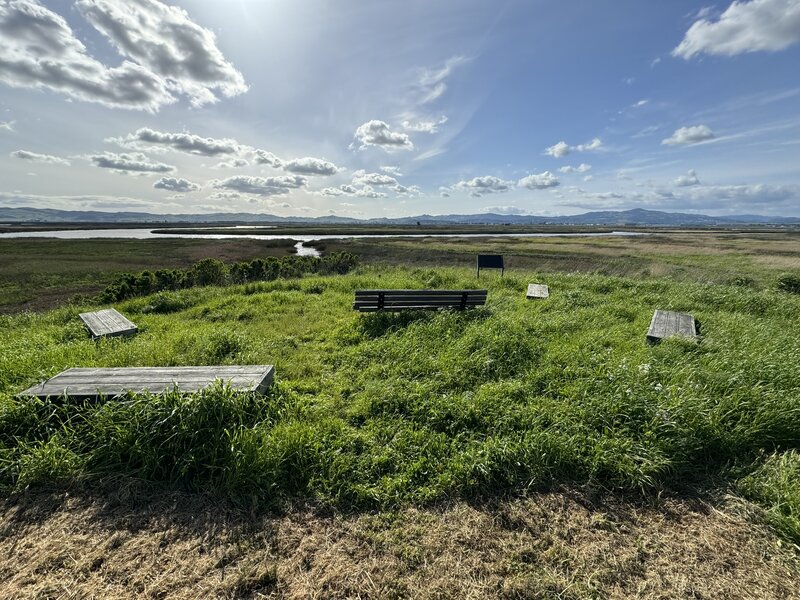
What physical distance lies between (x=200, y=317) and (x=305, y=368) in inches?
185

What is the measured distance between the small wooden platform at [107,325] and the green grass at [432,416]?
42 centimetres

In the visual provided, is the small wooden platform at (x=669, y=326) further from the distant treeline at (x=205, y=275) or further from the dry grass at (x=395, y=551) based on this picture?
the distant treeline at (x=205, y=275)

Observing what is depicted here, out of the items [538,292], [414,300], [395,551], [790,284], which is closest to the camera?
[395,551]

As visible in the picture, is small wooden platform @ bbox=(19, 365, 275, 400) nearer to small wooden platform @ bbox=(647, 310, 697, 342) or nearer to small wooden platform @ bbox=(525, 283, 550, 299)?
small wooden platform @ bbox=(647, 310, 697, 342)

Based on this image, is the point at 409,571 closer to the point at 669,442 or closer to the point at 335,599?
the point at 335,599

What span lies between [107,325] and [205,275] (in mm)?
10988

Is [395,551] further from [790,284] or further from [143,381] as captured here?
[790,284]

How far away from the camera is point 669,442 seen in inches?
133

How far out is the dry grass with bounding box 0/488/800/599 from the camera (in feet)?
7.39

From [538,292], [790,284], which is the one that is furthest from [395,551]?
[790,284]

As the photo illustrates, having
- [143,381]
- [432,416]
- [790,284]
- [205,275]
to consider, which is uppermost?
[143,381]

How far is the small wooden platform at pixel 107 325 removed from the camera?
6617mm

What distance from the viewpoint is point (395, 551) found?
252 cm

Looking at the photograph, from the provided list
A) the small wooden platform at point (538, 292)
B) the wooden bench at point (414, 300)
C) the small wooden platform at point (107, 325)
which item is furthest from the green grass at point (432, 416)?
the small wooden platform at point (538, 292)
